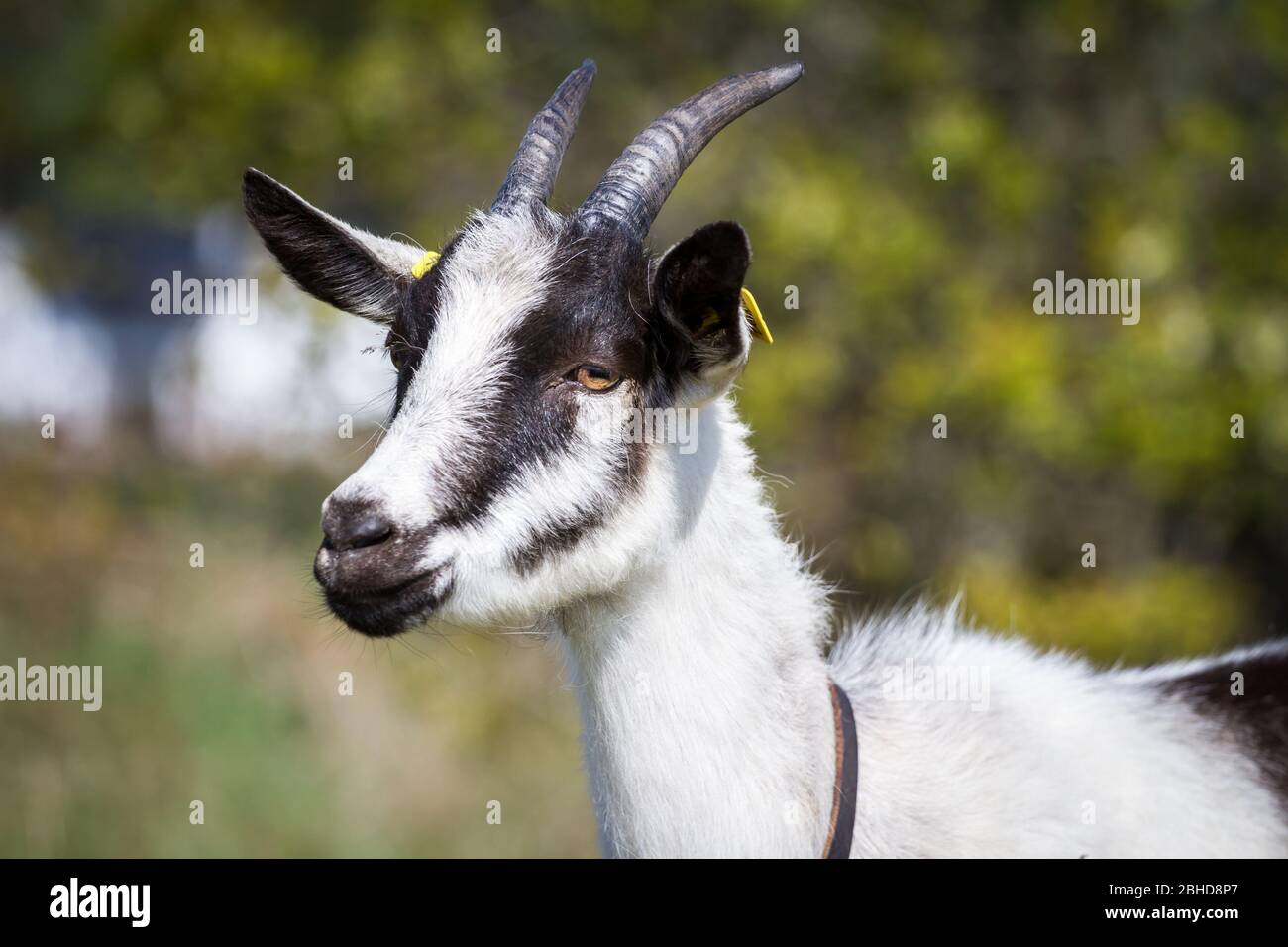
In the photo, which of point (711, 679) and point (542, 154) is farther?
point (542, 154)

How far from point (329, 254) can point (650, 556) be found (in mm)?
1517

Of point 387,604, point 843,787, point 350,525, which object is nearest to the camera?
point 350,525

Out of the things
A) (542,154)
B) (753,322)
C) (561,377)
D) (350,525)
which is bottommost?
(350,525)

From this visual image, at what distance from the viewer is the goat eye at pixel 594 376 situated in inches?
145

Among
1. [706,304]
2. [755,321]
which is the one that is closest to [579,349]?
[706,304]

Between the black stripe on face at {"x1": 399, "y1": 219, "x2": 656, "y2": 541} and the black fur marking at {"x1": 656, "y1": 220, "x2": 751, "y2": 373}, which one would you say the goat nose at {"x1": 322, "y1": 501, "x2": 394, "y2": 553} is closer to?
the black stripe on face at {"x1": 399, "y1": 219, "x2": 656, "y2": 541}

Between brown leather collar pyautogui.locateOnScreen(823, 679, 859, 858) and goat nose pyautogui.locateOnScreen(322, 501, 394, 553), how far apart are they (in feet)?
4.99

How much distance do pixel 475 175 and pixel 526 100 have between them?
0.80 metres

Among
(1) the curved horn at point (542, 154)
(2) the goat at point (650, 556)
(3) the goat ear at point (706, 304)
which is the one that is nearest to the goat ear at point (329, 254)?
(2) the goat at point (650, 556)

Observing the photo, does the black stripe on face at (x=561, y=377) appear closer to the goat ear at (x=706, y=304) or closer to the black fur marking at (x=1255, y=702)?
the goat ear at (x=706, y=304)

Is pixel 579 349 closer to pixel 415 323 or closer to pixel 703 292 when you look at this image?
pixel 703 292

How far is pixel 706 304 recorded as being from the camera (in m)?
3.52

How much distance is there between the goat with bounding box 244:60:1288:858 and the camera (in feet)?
11.5
